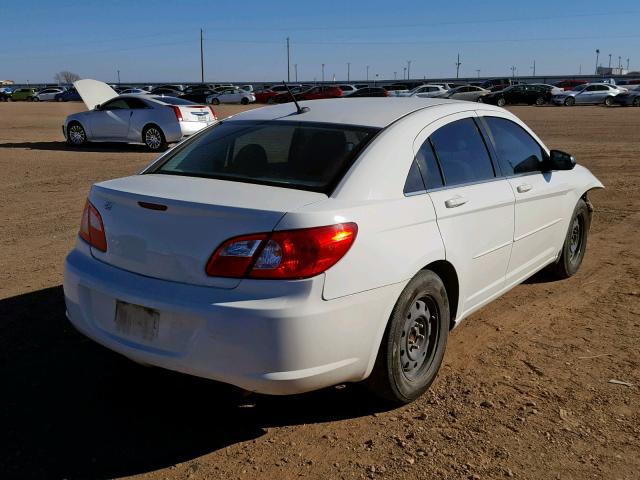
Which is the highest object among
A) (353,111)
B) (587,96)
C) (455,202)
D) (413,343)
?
(587,96)

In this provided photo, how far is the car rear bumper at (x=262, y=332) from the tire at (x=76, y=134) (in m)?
16.3

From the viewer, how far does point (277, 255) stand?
3.00 meters

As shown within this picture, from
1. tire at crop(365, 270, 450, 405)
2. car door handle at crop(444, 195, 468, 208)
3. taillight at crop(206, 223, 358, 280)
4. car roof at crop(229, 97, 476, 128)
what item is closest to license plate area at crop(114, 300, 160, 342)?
taillight at crop(206, 223, 358, 280)

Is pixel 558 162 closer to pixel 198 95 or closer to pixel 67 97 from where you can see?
pixel 198 95

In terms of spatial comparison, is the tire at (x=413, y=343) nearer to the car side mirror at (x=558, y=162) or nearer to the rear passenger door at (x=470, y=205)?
the rear passenger door at (x=470, y=205)

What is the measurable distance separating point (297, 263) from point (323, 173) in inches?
29.0

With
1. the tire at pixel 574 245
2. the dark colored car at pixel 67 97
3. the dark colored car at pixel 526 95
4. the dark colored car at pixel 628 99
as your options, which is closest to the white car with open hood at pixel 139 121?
the tire at pixel 574 245

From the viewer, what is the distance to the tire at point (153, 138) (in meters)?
→ 17.0

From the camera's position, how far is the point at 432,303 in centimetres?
377

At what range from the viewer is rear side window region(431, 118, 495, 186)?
4.07m

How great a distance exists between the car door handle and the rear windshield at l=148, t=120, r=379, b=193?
1.95 ft

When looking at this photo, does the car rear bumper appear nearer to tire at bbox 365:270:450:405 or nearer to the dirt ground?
tire at bbox 365:270:450:405

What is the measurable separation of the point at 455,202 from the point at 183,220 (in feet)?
5.37

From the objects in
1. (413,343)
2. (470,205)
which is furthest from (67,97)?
(413,343)
